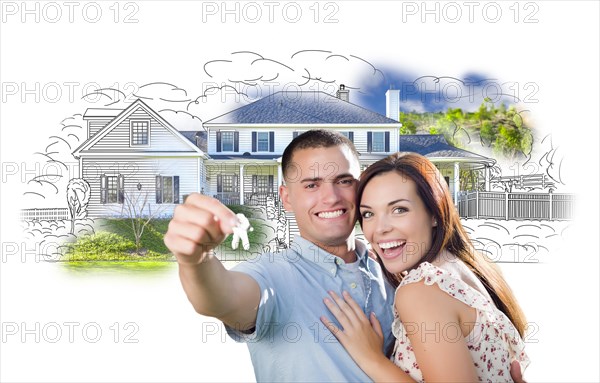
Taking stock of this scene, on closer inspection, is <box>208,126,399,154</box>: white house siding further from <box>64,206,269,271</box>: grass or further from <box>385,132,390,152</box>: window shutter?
<box>64,206,269,271</box>: grass

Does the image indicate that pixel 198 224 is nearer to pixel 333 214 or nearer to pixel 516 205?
pixel 333 214

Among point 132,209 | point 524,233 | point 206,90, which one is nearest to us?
point 206,90

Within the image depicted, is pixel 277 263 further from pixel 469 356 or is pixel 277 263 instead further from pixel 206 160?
pixel 206 160

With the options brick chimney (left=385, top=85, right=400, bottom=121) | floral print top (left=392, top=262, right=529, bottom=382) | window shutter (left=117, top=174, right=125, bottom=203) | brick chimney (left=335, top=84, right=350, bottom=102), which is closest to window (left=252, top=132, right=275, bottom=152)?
brick chimney (left=335, top=84, right=350, bottom=102)

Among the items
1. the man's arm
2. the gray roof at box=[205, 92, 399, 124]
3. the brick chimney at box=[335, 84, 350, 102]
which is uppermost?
the brick chimney at box=[335, 84, 350, 102]

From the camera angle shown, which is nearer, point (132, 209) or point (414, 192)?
point (414, 192)

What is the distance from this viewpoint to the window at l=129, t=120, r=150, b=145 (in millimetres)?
6602

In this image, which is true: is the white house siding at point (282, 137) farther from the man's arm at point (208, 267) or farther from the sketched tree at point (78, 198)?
the man's arm at point (208, 267)

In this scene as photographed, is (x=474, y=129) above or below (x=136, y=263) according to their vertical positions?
above

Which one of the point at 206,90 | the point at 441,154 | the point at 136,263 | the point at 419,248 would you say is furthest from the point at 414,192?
the point at 136,263

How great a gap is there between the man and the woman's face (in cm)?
19

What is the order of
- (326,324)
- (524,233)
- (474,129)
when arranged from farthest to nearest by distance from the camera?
(524,233) < (474,129) < (326,324)

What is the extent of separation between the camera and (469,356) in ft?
5.81

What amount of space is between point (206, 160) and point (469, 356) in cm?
554
